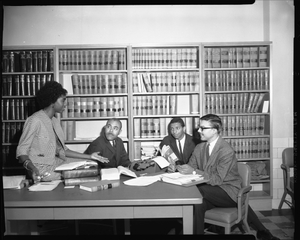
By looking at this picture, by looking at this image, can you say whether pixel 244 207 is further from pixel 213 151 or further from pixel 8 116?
pixel 8 116

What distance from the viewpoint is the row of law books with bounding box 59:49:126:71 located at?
4.20 metres

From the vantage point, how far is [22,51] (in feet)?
13.7

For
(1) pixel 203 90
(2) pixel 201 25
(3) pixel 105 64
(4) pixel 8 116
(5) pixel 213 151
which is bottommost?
(5) pixel 213 151

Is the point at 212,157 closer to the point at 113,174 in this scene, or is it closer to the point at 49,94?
the point at 113,174

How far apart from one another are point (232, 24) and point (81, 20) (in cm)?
218

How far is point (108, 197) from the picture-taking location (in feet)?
6.88

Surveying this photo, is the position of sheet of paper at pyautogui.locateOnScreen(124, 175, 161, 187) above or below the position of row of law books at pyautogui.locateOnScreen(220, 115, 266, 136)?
below

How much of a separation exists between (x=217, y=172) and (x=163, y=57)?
2003 mm

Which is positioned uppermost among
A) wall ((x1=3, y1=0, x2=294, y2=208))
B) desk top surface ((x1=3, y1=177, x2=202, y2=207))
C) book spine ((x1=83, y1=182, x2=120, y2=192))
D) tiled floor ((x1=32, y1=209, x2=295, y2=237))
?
wall ((x1=3, y1=0, x2=294, y2=208))

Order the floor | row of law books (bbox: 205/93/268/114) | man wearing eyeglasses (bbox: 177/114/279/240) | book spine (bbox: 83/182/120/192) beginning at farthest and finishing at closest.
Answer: row of law books (bbox: 205/93/268/114)
the floor
man wearing eyeglasses (bbox: 177/114/279/240)
book spine (bbox: 83/182/120/192)

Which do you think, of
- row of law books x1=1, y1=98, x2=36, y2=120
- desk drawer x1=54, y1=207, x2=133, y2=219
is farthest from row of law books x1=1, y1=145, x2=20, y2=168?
desk drawer x1=54, y1=207, x2=133, y2=219

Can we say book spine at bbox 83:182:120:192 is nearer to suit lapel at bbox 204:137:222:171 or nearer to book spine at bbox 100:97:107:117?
suit lapel at bbox 204:137:222:171

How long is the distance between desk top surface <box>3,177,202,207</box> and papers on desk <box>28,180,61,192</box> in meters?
0.04

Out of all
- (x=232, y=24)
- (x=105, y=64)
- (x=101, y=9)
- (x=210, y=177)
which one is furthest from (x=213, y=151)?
(x=101, y=9)
